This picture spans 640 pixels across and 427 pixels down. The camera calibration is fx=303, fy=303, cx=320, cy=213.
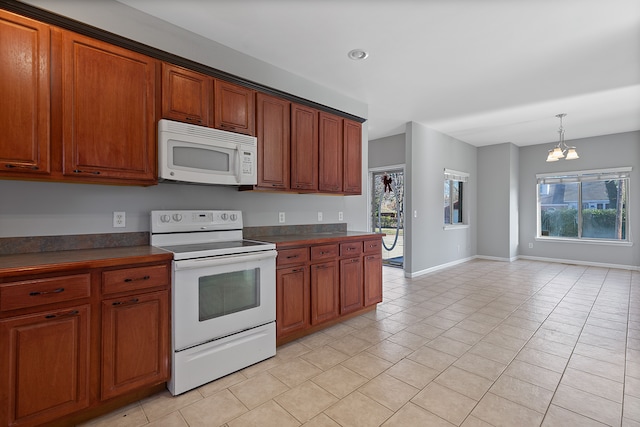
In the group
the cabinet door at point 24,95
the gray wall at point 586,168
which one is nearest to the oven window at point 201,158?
the cabinet door at point 24,95

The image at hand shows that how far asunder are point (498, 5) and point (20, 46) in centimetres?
316

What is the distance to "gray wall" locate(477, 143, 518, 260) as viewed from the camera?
6859 millimetres

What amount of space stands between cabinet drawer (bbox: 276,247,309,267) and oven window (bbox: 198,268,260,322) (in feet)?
0.88

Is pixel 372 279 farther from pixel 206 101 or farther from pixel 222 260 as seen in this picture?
pixel 206 101

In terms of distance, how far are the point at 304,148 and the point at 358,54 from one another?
3.48ft

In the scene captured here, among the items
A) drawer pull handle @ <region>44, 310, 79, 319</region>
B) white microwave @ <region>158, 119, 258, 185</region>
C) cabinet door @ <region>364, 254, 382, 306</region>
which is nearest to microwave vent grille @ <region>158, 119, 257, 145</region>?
white microwave @ <region>158, 119, 258, 185</region>

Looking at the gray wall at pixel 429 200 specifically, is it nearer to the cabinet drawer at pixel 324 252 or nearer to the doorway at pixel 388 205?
the doorway at pixel 388 205

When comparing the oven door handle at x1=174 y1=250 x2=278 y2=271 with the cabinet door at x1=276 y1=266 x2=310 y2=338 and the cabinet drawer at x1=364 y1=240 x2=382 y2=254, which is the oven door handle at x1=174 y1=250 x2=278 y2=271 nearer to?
the cabinet door at x1=276 y1=266 x2=310 y2=338

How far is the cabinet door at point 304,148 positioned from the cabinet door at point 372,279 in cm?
105

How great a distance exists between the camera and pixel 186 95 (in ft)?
7.73

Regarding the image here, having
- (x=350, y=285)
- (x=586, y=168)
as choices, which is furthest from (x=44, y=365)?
(x=586, y=168)

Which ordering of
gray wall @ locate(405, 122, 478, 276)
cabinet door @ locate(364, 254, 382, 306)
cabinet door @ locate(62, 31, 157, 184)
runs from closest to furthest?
1. cabinet door @ locate(62, 31, 157, 184)
2. cabinet door @ locate(364, 254, 382, 306)
3. gray wall @ locate(405, 122, 478, 276)

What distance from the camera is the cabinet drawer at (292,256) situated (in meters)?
2.62

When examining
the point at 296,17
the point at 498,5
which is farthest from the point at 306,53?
the point at 498,5
